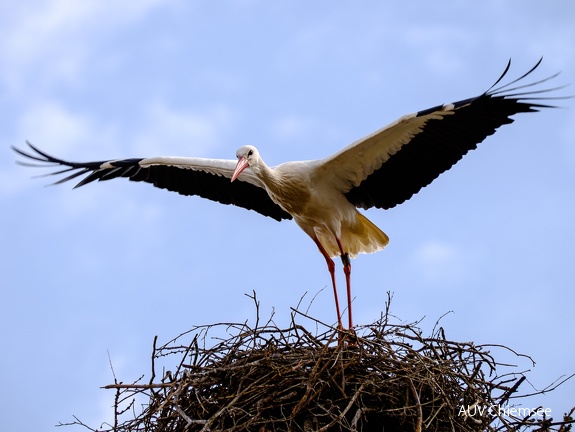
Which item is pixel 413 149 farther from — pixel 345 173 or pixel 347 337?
pixel 347 337

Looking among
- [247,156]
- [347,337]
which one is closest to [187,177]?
[247,156]

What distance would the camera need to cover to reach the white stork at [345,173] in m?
6.65

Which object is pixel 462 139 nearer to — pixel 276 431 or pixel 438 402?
pixel 438 402

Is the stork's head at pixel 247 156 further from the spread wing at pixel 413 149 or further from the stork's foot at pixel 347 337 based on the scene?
the stork's foot at pixel 347 337

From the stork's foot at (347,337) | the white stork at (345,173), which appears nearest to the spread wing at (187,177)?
the white stork at (345,173)

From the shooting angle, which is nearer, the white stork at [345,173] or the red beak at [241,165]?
the white stork at [345,173]

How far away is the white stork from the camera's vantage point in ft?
21.8

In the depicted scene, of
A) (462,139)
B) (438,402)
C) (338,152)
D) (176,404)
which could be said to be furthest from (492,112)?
(176,404)

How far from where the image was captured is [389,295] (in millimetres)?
5816

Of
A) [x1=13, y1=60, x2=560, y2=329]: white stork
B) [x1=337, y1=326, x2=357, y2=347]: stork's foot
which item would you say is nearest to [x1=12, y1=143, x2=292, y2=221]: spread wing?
[x1=13, y1=60, x2=560, y2=329]: white stork

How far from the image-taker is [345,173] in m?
7.29

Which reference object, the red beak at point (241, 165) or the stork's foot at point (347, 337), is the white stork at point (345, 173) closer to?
the red beak at point (241, 165)

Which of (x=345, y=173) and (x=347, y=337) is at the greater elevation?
(x=345, y=173)

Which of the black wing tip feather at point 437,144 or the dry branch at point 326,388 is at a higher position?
the black wing tip feather at point 437,144
